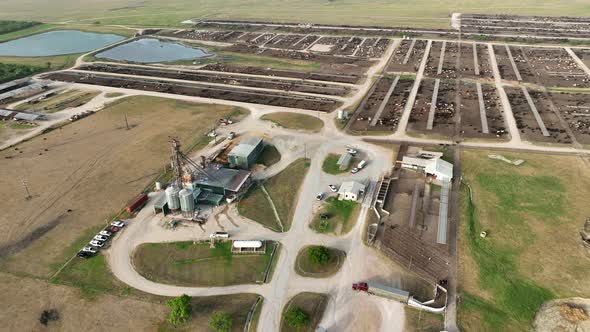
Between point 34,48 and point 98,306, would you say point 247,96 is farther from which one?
point 34,48

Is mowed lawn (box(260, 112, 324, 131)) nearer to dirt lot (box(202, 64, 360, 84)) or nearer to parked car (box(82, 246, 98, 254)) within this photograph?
dirt lot (box(202, 64, 360, 84))

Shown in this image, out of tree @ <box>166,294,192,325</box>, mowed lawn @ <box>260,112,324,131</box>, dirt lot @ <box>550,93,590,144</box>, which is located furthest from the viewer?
mowed lawn @ <box>260,112,324,131</box>

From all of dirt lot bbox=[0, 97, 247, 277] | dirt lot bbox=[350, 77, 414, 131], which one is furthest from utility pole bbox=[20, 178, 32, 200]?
dirt lot bbox=[350, 77, 414, 131]

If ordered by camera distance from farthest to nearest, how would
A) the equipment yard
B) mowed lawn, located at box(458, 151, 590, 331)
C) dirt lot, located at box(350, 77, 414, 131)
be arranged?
dirt lot, located at box(350, 77, 414, 131) < the equipment yard < mowed lawn, located at box(458, 151, 590, 331)

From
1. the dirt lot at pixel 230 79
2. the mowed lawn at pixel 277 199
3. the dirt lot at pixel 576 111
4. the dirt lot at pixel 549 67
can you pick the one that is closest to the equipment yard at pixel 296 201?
the mowed lawn at pixel 277 199

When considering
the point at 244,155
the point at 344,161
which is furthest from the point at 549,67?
the point at 244,155

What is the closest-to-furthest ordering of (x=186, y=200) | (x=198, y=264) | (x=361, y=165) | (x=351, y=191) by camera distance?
1. (x=198, y=264)
2. (x=186, y=200)
3. (x=351, y=191)
4. (x=361, y=165)

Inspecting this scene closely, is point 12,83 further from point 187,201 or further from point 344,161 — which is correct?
point 344,161
